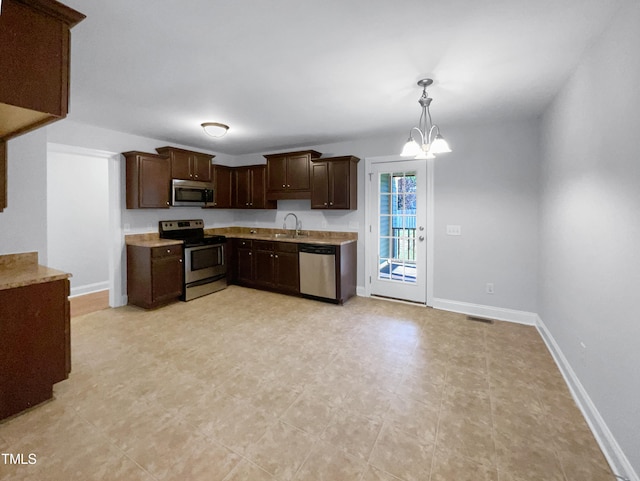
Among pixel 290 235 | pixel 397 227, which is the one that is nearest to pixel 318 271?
pixel 290 235

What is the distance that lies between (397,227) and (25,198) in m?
4.15

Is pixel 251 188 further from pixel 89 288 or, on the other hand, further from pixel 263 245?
pixel 89 288

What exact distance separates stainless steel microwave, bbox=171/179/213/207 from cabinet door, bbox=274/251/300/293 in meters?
1.55

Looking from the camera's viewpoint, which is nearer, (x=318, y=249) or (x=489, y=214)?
(x=489, y=214)

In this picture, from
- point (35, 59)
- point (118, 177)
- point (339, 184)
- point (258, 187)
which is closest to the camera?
point (35, 59)

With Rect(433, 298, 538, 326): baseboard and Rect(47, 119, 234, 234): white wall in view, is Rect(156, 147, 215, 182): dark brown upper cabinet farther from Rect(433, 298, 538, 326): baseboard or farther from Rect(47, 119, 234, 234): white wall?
Rect(433, 298, 538, 326): baseboard

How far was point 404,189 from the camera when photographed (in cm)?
429

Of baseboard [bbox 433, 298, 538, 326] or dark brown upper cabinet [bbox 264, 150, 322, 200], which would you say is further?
dark brown upper cabinet [bbox 264, 150, 322, 200]

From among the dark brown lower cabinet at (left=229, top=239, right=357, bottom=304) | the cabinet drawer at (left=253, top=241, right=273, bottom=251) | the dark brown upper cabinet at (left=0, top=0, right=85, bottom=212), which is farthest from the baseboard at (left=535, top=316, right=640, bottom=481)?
the cabinet drawer at (left=253, top=241, right=273, bottom=251)

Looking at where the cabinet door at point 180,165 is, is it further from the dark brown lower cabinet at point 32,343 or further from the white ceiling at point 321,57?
the dark brown lower cabinet at point 32,343

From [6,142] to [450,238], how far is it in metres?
4.65

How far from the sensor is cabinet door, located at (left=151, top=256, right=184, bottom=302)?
3.97 m

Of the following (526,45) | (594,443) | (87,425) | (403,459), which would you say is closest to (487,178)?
(526,45)

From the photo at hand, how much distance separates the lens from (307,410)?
2025 millimetres
